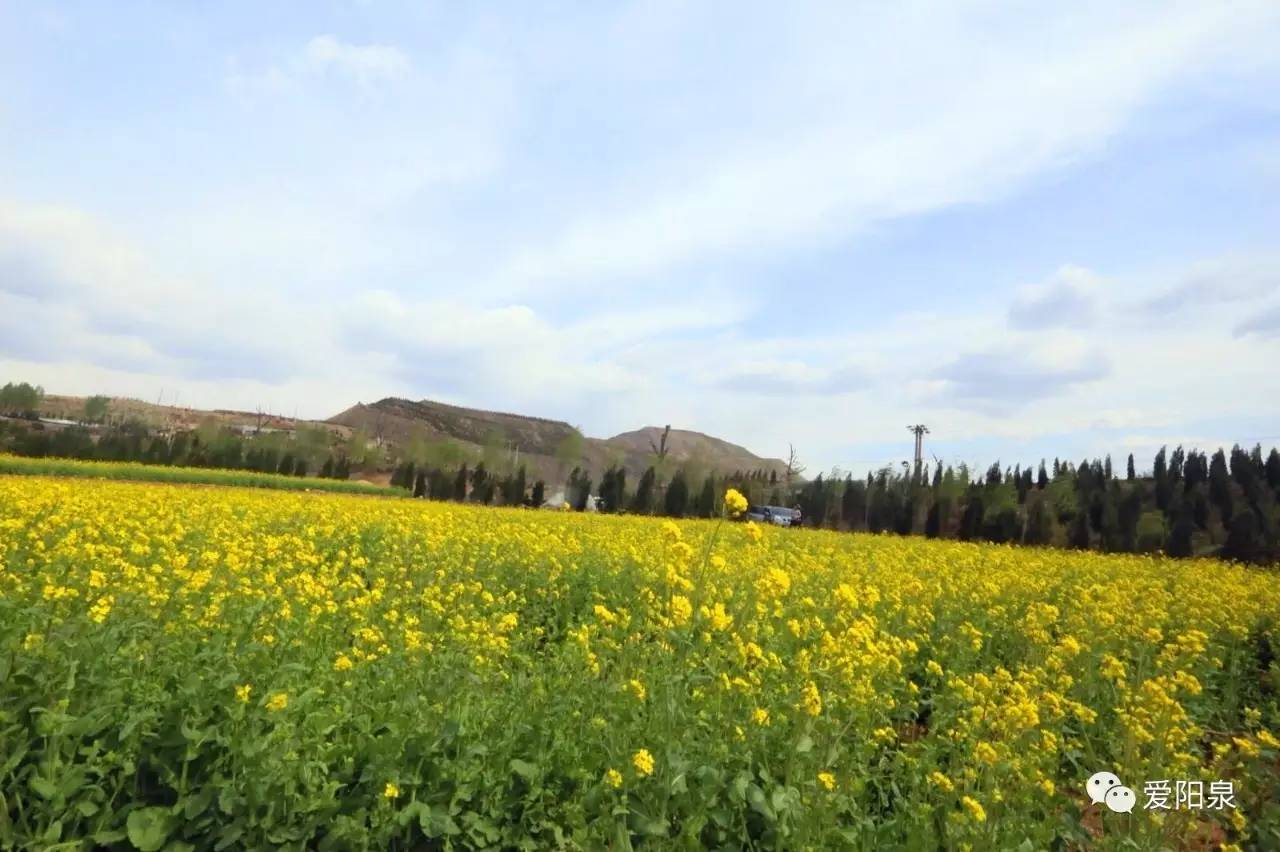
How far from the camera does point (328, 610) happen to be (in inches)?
180

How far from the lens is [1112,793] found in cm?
303

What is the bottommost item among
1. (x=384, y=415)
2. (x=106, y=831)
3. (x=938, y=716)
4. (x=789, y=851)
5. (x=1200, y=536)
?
(x=106, y=831)

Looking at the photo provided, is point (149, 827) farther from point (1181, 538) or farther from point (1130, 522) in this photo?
point (1130, 522)

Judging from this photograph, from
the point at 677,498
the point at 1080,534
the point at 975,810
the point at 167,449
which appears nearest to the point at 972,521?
the point at 1080,534

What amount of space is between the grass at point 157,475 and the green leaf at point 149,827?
22.9 m

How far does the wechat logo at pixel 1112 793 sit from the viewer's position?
9.66 ft

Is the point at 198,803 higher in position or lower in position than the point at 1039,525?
lower

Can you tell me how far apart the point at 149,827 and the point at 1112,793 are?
12.1 feet

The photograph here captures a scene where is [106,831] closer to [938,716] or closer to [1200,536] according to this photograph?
[938,716]

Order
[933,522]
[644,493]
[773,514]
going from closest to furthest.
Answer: [933,522] < [644,493] < [773,514]

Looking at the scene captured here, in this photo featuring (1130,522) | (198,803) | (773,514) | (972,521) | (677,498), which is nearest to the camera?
(198,803)

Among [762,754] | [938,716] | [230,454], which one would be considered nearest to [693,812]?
[762,754]

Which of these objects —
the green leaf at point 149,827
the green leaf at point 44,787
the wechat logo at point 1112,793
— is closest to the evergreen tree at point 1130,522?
the wechat logo at point 1112,793

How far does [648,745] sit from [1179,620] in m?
5.78
